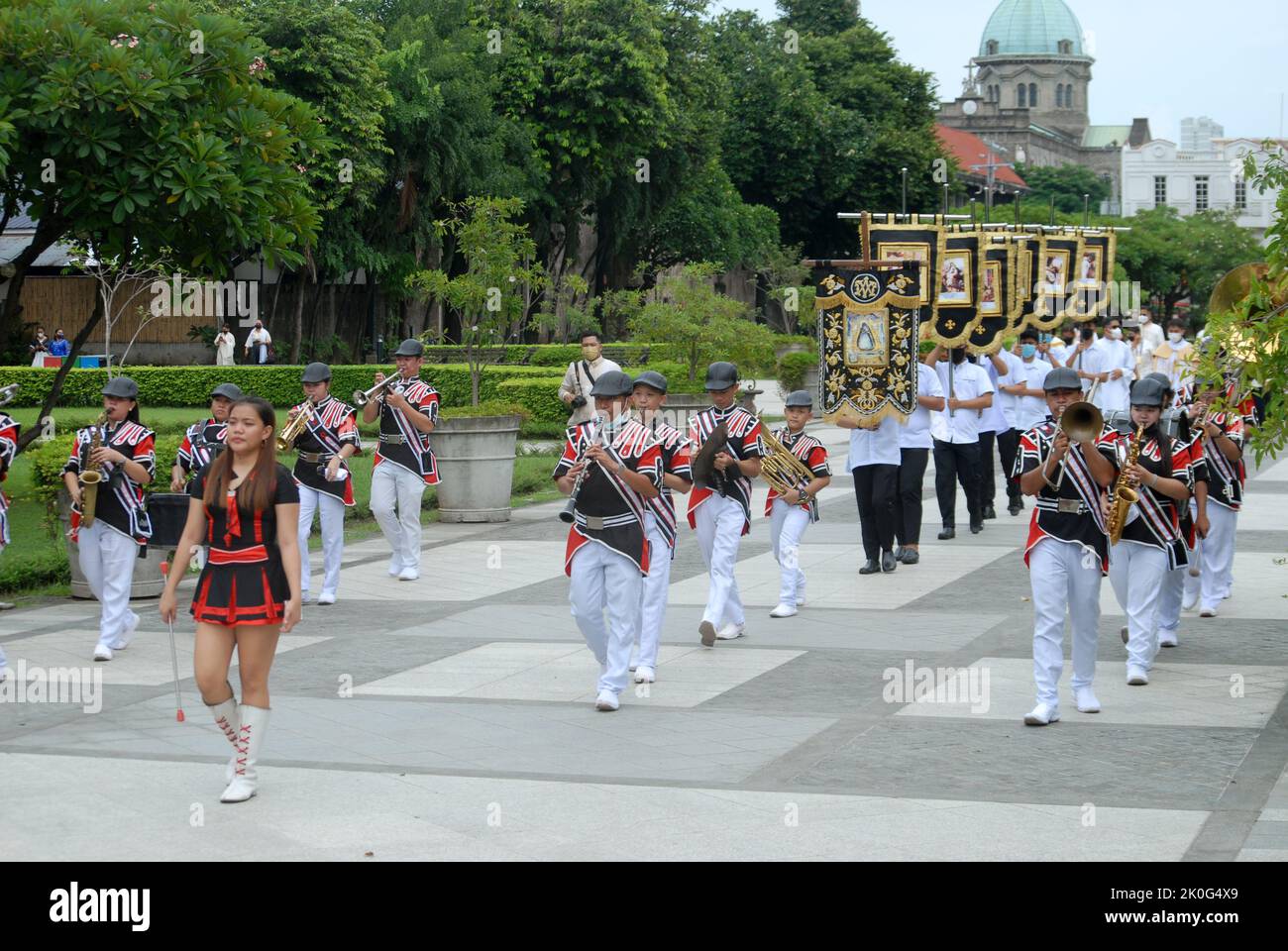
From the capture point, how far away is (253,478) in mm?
7633

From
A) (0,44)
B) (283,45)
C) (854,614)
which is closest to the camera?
(854,614)

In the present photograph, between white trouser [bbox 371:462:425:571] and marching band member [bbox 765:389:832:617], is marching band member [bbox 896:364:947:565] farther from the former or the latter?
white trouser [bbox 371:462:425:571]

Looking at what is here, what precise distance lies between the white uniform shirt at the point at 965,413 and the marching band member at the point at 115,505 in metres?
8.09

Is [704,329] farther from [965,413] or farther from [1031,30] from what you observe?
[1031,30]

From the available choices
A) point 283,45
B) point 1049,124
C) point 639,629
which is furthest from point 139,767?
point 1049,124

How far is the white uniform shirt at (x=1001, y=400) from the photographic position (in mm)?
17641

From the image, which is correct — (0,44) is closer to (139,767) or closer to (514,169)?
(139,767)

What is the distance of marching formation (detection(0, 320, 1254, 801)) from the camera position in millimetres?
7645

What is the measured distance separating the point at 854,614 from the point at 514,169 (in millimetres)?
34262

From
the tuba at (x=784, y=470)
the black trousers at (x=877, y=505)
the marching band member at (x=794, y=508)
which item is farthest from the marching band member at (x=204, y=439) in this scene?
the black trousers at (x=877, y=505)

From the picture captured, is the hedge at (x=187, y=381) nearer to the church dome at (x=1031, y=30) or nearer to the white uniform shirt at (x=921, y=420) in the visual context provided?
the white uniform shirt at (x=921, y=420)

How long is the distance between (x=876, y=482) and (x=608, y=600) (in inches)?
223

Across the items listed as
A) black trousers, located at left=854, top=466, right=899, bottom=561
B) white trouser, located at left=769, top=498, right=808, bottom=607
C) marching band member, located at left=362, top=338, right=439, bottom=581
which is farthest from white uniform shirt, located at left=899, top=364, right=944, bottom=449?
marching band member, located at left=362, top=338, right=439, bottom=581

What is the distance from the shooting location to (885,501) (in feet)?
48.2
